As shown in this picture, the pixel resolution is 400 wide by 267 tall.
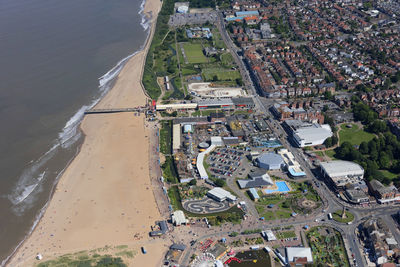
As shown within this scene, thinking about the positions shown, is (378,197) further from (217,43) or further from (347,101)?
(217,43)

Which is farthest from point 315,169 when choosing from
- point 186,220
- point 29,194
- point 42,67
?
point 42,67

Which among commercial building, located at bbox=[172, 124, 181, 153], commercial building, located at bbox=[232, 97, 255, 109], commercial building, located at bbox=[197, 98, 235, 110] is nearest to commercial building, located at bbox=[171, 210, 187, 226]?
commercial building, located at bbox=[172, 124, 181, 153]

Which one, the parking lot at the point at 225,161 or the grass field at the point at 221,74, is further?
the grass field at the point at 221,74

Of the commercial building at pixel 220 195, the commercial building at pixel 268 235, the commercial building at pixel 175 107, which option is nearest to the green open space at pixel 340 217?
the commercial building at pixel 268 235

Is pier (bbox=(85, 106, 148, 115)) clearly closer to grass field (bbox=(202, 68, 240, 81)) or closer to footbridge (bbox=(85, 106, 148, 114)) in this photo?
footbridge (bbox=(85, 106, 148, 114))

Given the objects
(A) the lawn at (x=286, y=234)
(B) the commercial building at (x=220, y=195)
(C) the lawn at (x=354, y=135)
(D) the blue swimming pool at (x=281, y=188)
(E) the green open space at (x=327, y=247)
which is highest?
(C) the lawn at (x=354, y=135)

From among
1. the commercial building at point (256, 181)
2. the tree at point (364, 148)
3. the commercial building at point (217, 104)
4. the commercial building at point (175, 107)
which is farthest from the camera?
the commercial building at point (217, 104)

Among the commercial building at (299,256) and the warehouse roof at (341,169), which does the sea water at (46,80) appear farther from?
the warehouse roof at (341,169)
